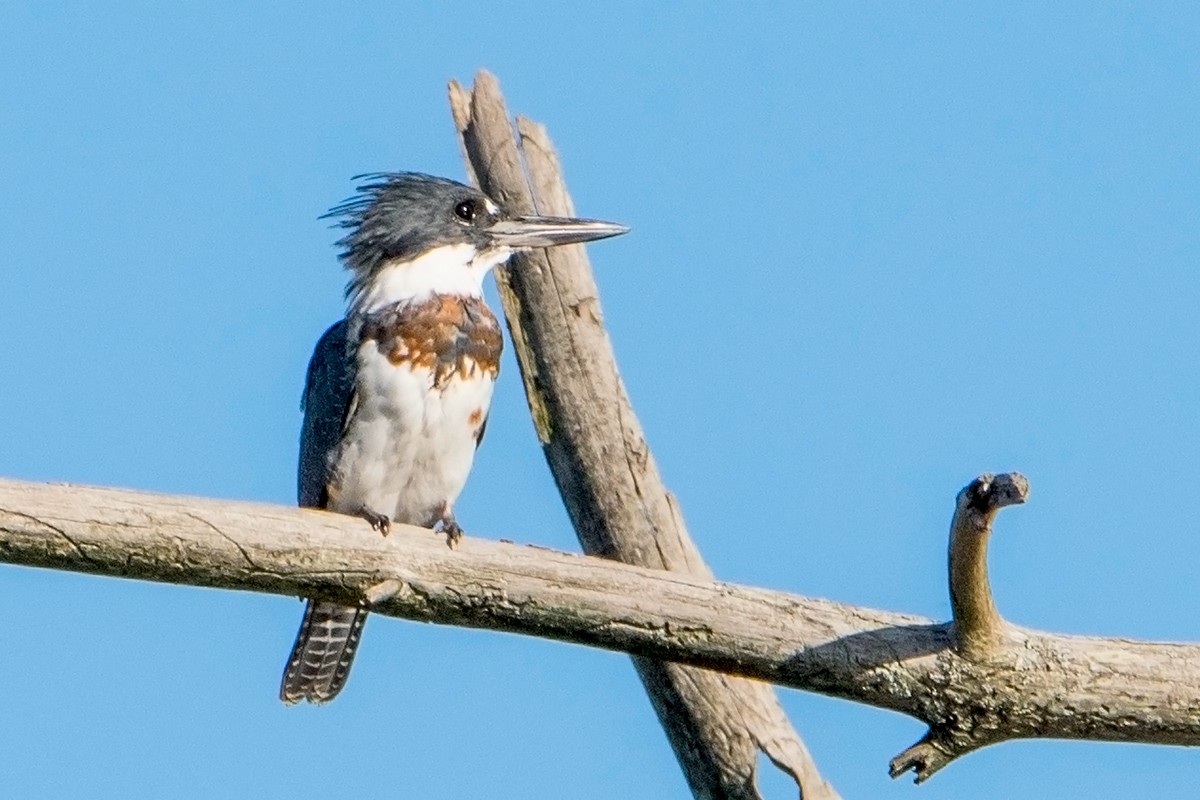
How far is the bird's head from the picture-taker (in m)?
5.64

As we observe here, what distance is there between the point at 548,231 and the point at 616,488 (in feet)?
2.96

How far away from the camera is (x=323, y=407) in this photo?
5.66m

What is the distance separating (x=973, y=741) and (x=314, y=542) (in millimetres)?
1607

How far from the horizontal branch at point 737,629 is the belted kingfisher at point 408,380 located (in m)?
1.38

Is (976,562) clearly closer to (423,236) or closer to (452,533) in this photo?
(452,533)

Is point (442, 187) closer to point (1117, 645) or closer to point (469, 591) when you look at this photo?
point (469, 591)

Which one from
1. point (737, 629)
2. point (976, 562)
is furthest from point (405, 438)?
point (976, 562)

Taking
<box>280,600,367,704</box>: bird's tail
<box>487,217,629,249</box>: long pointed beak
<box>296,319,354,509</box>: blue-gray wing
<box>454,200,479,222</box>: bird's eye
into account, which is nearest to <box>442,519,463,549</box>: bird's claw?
<box>296,319,354,509</box>: blue-gray wing

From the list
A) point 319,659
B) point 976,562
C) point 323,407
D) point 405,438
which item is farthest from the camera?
point 319,659

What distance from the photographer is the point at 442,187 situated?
6.00m

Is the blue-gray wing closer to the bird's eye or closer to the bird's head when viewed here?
the bird's head

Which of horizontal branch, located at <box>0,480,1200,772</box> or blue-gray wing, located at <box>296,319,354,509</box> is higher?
blue-gray wing, located at <box>296,319,354,509</box>

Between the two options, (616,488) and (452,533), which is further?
(616,488)

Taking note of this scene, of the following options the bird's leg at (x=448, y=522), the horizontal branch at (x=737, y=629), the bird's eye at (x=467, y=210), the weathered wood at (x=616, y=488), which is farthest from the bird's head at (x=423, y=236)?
the horizontal branch at (x=737, y=629)
